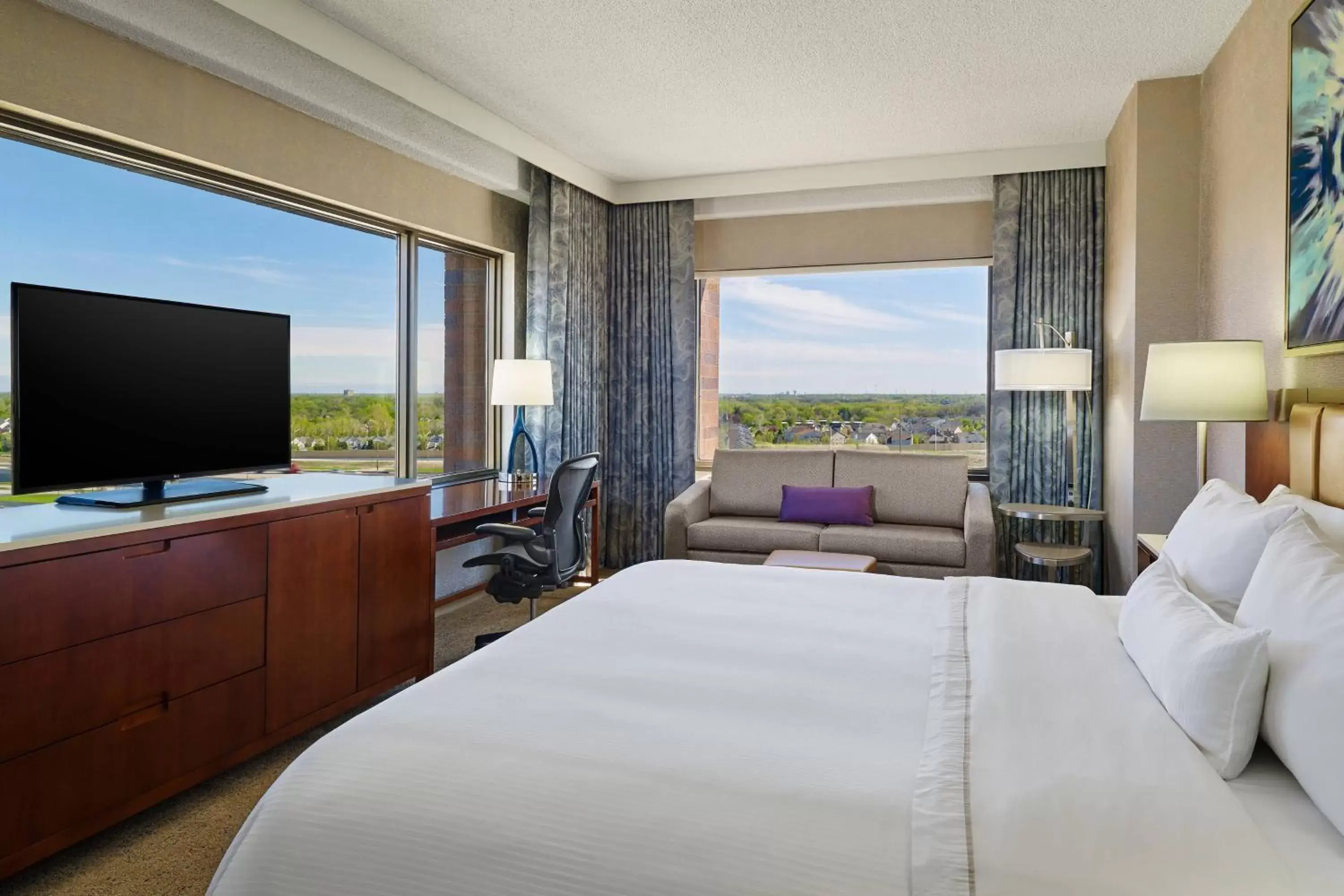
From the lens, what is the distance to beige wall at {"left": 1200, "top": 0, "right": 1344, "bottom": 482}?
2.73 meters

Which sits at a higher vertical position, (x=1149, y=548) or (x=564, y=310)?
(x=564, y=310)

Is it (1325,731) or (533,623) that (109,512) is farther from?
(1325,731)

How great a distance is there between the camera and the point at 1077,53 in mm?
3609

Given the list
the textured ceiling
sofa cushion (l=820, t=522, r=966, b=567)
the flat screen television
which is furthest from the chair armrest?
the textured ceiling

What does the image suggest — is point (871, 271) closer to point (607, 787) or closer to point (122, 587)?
point (122, 587)

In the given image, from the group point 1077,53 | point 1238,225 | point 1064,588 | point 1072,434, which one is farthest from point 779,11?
Answer: point 1072,434

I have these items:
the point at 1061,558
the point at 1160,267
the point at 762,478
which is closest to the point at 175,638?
the point at 762,478

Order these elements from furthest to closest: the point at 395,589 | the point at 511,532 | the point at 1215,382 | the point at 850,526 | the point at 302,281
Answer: the point at 850,526 < the point at 302,281 < the point at 511,532 < the point at 395,589 < the point at 1215,382

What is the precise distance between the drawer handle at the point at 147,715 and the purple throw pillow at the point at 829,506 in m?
3.52

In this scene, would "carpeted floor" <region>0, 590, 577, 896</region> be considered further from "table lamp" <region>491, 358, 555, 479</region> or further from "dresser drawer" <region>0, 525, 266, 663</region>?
"table lamp" <region>491, 358, 555, 479</region>

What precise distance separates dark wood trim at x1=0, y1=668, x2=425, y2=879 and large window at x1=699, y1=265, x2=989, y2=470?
343 cm

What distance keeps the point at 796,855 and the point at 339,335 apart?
3.64 metres

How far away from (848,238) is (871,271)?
0.28m

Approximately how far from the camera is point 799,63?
3730mm
